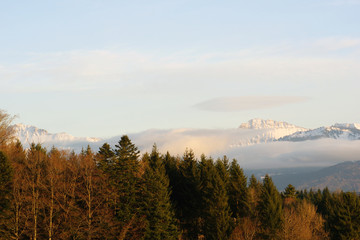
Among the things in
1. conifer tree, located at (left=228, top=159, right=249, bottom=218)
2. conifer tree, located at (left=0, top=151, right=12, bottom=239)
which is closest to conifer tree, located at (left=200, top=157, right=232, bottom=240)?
conifer tree, located at (left=228, top=159, right=249, bottom=218)

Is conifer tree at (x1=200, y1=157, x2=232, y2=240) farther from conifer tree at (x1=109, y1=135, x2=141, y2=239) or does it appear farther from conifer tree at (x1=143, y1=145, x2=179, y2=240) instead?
conifer tree at (x1=109, y1=135, x2=141, y2=239)

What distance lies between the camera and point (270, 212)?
102m

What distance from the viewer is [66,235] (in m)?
78.6

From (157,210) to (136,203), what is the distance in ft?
16.1

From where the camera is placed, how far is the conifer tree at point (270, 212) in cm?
9906

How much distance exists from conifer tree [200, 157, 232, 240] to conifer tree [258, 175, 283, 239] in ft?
26.0

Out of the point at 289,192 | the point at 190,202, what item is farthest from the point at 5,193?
the point at 289,192

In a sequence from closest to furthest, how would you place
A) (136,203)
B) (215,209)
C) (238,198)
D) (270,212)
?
(136,203) → (215,209) → (270,212) → (238,198)

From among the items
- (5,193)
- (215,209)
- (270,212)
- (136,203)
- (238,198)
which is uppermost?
(5,193)

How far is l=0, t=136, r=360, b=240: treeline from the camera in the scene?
80.2m

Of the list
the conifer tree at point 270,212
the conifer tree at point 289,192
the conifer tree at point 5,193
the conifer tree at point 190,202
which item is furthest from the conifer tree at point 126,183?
the conifer tree at point 289,192

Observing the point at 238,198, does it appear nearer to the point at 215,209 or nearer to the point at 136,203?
the point at 215,209

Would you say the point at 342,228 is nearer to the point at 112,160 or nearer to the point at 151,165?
the point at 151,165

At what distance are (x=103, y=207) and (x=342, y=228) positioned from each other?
46.8m
